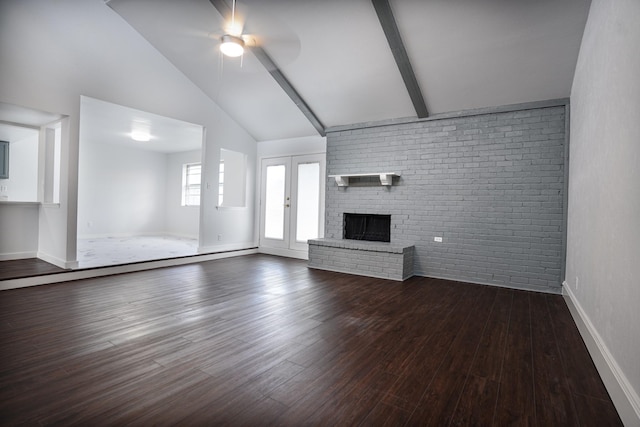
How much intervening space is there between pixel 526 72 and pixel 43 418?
17.6ft

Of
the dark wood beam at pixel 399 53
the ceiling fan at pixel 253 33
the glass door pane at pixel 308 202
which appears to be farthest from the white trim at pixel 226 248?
the dark wood beam at pixel 399 53

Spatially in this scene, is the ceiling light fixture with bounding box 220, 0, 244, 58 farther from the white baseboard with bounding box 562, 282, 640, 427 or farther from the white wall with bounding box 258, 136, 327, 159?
the white baseboard with bounding box 562, 282, 640, 427

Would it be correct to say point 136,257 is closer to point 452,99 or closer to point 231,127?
point 231,127

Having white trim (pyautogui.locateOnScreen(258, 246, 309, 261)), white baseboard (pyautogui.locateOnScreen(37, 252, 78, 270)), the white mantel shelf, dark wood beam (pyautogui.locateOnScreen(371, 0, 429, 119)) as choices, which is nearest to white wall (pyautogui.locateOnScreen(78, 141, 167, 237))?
white baseboard (pyautogui.locateOnScreen(37, 252, 78, 270))

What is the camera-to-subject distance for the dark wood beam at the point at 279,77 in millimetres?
4152

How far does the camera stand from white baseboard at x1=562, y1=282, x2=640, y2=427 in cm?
156

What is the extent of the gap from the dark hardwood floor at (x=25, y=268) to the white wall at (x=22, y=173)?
1203 millimetres

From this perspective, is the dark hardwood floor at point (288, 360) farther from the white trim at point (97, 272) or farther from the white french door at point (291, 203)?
the white french door at point (291, 203)

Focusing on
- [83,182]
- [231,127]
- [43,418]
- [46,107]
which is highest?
[231,127]

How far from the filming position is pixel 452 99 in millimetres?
4707

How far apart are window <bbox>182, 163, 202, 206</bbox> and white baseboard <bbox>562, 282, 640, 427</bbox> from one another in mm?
8769

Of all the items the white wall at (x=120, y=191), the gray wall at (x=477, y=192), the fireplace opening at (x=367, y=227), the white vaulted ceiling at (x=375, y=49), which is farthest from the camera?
the white wall at (x=120, y=191)

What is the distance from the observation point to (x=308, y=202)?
6.62 metres

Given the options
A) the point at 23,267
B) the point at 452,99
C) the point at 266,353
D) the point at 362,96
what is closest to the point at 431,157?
the point at 452,99
